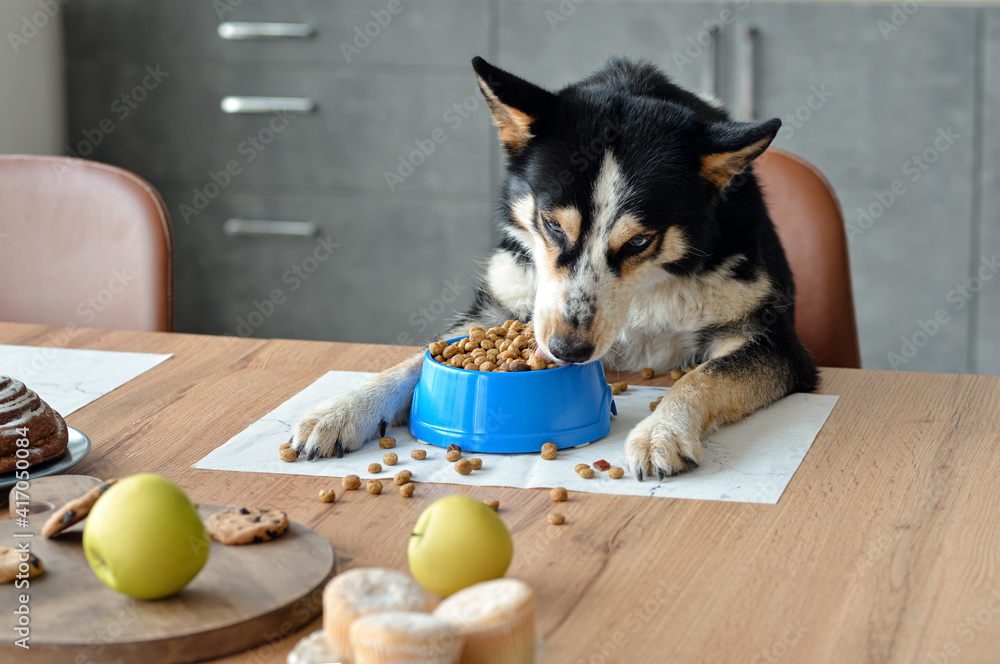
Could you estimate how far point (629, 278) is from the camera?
147 cm

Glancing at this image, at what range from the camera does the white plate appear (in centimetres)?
102

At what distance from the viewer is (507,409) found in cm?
119

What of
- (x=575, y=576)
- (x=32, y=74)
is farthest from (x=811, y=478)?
(x=32, y=74)

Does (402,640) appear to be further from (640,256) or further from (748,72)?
(748,72)

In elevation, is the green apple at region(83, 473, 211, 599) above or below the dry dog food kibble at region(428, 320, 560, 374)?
above

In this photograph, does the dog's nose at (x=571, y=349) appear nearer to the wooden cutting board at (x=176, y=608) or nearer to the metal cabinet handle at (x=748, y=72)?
the wooden cutting board at (x=176, y=608)

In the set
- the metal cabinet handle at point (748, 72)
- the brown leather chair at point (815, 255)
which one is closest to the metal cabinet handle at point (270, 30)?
the metal cabinet handle at point (748, 72)

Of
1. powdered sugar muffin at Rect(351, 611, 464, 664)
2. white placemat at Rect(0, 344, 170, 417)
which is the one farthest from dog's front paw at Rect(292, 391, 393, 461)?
powdered sugar muffin at Rect(351, 611, 464, 664)

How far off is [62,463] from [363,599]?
0.59 meters

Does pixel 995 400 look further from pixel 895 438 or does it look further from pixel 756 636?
pixel 756 636

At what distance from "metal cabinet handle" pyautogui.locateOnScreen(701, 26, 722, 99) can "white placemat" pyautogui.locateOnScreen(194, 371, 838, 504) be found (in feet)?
6.64

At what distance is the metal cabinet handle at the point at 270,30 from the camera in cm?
338

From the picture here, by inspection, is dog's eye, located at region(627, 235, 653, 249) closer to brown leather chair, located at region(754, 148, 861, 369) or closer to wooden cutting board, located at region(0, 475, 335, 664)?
brown leather chair, located at region(754, 148, 861, 369)

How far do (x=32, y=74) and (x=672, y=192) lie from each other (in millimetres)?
2824
